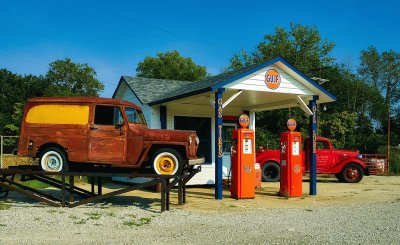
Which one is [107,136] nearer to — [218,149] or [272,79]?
[218,149]

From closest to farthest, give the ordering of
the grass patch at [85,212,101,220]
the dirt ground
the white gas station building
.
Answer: the grass patch at [85,212,101,220], the dirt ground, the white gas station building

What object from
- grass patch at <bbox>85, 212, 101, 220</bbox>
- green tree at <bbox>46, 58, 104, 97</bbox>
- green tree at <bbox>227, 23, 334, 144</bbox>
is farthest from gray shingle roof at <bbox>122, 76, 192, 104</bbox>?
green tree at <bbox>46, 58, 104, 97</bbox>

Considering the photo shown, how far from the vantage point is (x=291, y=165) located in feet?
41.7

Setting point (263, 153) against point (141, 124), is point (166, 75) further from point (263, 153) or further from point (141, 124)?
point (141, 124)

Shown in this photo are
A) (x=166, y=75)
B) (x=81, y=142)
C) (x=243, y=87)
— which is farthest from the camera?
(x=166, y=75)

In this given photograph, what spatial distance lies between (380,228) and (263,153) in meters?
11.1

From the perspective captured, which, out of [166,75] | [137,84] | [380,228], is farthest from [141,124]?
[166,75]

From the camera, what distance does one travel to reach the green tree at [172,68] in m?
53.8

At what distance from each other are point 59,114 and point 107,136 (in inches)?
49.1

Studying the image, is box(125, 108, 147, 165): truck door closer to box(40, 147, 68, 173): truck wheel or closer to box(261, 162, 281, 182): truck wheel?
box(40, 147, 68, 173): truck wheel

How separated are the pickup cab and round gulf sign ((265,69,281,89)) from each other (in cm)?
369

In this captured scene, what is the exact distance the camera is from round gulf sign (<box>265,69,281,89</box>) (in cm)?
1273

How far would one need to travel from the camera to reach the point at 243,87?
1245 centimetres

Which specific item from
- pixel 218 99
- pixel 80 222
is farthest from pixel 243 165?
pixel 80 222
